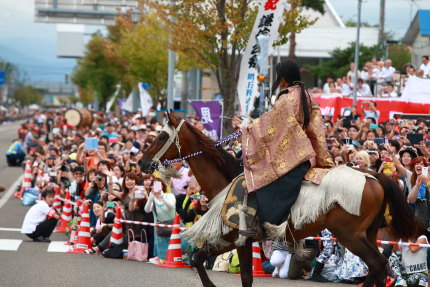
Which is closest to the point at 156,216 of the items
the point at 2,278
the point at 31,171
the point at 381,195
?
the point at 2,278

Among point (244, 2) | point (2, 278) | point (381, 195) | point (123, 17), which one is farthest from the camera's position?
point (123, 17)

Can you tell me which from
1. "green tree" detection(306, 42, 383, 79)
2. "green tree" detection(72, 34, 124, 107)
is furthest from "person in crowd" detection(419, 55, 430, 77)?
"green tree" detection(72, 34, 124, 107)

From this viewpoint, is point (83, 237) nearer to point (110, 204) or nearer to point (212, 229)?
point (110, 204)

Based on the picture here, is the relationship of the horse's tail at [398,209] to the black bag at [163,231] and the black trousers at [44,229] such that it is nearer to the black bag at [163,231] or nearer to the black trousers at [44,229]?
the black bag at [163,231]

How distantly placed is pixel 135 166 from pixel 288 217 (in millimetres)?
9095

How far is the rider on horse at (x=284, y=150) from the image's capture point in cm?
921

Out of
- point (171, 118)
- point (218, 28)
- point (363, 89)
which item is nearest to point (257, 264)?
point (171, 118)

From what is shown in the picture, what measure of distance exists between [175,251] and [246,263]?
429 cm

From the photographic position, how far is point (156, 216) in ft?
47.2

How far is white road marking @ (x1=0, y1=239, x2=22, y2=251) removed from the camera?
1541cm

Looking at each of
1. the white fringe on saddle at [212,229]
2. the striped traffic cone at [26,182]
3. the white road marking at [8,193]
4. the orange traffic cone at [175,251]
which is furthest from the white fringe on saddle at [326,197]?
the striped traffic cone at [26,182]

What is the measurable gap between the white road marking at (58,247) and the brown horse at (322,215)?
5522 millimetres

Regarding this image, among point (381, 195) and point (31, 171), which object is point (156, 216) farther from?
point (31, 171)

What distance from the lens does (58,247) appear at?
16.0 meters
